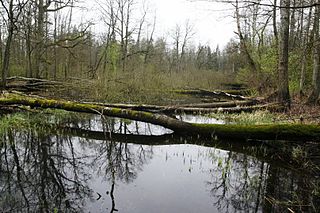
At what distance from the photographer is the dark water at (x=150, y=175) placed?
404cm

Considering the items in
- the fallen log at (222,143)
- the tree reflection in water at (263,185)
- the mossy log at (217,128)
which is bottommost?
the tree reflection in water at (263,185)

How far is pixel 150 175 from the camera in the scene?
5344 millimetres

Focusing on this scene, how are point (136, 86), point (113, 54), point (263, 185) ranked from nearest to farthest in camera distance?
point (263, 185) < point (136, 86) < point (113, 54)

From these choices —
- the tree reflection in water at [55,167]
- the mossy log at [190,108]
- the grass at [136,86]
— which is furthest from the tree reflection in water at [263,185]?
the grass at [136,86]

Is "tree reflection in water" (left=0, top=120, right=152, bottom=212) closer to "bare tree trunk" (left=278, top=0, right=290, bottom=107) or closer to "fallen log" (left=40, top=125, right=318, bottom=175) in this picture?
"fallen log" (left=40, top=125, right=318, bottom=175)

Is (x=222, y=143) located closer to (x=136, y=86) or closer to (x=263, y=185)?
(x=263, y=185)

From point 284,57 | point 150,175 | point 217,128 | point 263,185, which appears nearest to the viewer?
point 263,185

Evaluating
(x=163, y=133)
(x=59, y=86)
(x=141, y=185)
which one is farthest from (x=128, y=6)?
(x=141, y=185)

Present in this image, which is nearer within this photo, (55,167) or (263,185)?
(263,185)

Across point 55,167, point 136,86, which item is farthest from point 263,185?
point 136,86

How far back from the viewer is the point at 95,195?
428 centimetres

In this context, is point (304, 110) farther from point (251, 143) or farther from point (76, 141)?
point (76, 141)

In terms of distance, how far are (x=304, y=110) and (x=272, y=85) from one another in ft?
25.4

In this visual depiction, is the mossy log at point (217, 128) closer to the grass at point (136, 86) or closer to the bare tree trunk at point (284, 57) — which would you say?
the bare tree trunk at point (284, 57)
